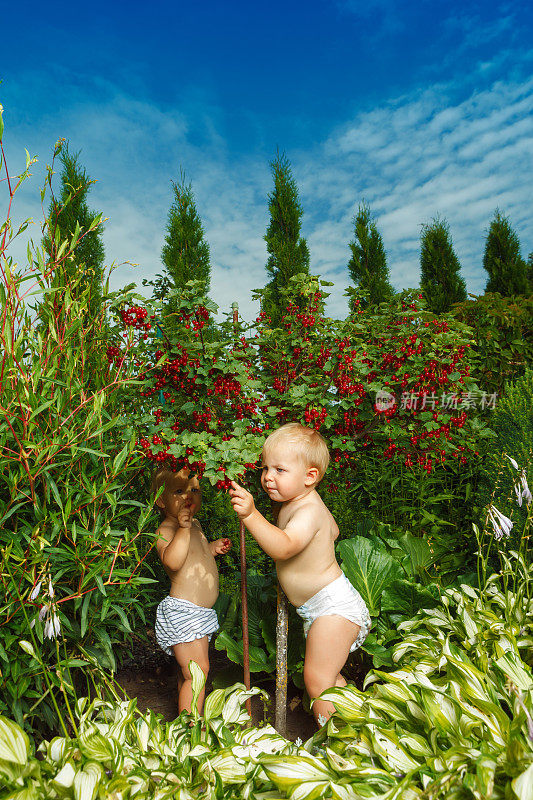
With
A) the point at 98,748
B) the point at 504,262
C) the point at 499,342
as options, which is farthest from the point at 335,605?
the point at 504,262

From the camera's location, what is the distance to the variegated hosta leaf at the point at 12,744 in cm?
150

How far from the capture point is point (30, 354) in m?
2.20

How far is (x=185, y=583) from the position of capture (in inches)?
99.7

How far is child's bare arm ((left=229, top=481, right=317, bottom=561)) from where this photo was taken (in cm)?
215

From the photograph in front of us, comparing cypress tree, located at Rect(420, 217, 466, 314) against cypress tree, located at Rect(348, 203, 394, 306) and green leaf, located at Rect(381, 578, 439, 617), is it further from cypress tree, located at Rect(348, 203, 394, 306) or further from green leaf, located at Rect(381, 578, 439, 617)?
green leaf, located at Rect(381, 578, 439, 617)

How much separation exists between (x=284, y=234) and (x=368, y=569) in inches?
274

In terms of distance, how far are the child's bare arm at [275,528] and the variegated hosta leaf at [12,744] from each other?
0.98m

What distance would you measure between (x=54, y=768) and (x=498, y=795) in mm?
1284

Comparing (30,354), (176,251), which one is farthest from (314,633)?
(176,251)

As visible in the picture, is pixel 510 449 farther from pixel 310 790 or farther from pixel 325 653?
pixel 310 790

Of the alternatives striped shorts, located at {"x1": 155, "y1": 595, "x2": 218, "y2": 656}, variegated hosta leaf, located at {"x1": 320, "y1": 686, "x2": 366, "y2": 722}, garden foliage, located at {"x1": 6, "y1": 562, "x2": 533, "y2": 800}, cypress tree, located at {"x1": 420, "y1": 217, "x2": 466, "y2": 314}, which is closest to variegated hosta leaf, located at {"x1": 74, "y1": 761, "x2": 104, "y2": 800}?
garden foliage, located at {"x1": 6, "y1": 562, "x2": 533, "y2": 800}

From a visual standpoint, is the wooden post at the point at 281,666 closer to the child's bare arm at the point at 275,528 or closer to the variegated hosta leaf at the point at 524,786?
the child's bare arm at the point at 275,528

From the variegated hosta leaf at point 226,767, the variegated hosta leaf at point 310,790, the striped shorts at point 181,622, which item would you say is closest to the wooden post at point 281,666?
the striped shorts at point 181,622

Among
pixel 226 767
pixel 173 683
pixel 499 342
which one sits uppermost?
pixel 499 342
